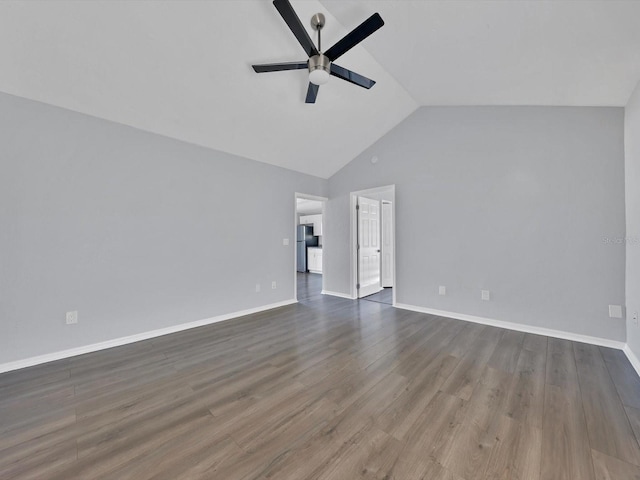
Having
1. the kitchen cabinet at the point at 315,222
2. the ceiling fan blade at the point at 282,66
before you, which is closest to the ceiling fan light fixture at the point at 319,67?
the ceiling fan blade at the point at 282,66

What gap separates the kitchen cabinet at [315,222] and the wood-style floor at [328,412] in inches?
239

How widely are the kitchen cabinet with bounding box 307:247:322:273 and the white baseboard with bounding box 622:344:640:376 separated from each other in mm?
6707

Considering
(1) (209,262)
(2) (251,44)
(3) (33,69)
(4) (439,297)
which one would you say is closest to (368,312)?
(4) (439,297)

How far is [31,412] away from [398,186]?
15.4ft

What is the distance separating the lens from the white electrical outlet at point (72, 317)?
260 cm

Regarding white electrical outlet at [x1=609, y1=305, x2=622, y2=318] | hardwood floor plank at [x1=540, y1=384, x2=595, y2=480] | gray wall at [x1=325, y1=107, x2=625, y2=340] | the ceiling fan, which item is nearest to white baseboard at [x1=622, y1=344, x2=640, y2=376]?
gray wall at [x1=325, y1=107, x2=625, y2=340]

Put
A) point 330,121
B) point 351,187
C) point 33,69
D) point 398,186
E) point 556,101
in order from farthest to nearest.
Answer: point 351,187, point 398,186, point 330,121, point 556,101, point 33,69

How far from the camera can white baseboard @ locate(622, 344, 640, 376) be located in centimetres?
223

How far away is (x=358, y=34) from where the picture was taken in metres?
2.00

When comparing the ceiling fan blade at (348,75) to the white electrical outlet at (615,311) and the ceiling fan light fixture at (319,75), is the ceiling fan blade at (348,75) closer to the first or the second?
the ceiling fan light fixture at (319,75)

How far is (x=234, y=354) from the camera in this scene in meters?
2.64

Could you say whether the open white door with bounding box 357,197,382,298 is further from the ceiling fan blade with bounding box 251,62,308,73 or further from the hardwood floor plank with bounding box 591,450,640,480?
the hardwood floor plank with bounding box 591,450,640,480

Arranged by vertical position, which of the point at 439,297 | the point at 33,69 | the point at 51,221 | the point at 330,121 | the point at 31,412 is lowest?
the point at 31,412

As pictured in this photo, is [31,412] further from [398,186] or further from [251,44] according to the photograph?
[398,186]
